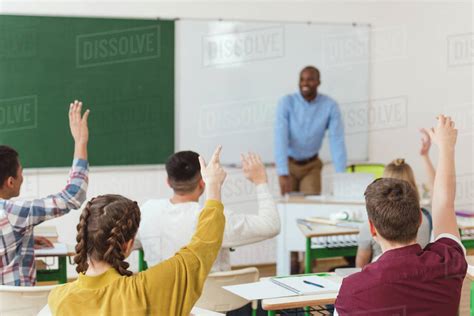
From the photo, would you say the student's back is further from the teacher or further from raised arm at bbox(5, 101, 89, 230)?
the teacher

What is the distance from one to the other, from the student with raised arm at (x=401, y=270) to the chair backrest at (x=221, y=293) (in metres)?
0.82

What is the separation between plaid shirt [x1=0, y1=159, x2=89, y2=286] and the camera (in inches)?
115

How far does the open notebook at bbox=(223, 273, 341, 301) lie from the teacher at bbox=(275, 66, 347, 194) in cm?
344

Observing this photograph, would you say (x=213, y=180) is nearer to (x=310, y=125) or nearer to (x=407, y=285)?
(x=407, y=285)

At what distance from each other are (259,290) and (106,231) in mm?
964

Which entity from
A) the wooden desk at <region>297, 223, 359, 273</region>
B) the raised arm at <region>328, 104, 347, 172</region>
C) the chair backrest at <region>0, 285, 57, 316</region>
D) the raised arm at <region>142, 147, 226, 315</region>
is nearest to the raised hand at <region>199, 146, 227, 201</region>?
the raised arm at <region>142, 147, 226, 315</region>

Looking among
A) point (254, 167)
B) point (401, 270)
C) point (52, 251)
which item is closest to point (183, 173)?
point (254, 167)

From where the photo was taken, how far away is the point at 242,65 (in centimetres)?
664

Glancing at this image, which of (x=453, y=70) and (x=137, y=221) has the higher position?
(x=453, y=70)

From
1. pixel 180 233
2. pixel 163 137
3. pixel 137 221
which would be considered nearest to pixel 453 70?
pixel 163 137

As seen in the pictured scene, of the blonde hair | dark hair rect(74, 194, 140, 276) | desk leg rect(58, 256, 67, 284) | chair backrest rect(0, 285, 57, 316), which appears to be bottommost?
desk leg rect(58, 256, 67, 284)

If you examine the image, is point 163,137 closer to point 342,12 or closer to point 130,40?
point 130,40

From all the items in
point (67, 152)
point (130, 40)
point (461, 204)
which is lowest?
point (461, 204)

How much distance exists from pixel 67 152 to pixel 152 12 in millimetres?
1482
